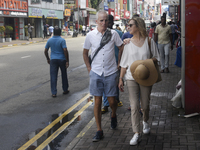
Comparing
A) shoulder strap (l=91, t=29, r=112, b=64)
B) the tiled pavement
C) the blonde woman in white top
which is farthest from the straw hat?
the tiled pavement

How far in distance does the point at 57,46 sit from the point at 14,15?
3028 cm

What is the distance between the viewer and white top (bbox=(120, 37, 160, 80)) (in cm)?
490

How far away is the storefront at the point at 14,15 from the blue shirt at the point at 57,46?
27560 mm

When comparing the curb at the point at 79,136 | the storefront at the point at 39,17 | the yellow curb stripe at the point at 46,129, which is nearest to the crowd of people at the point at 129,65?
the curb at the point at 79,136

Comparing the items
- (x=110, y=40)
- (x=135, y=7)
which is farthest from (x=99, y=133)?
(x=135, y=7)

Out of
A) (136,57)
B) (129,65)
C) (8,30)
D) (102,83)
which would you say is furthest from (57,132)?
(8,30)

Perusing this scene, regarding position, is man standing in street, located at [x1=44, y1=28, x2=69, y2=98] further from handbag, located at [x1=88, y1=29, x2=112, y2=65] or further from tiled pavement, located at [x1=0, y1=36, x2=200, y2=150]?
handbag, located at [x1=88, y1=29, x2=112, y2=65]

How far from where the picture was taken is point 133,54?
4910 mm

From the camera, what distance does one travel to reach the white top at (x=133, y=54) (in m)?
4.90

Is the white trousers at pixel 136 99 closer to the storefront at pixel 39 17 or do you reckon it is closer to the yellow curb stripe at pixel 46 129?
the yellow curb stripe at pixel 46 129

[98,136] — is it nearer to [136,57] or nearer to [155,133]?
[155,133]

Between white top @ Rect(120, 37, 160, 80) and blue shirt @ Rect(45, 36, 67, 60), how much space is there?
3624mm

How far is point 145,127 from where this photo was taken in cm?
516

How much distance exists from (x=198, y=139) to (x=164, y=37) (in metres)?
6.88
